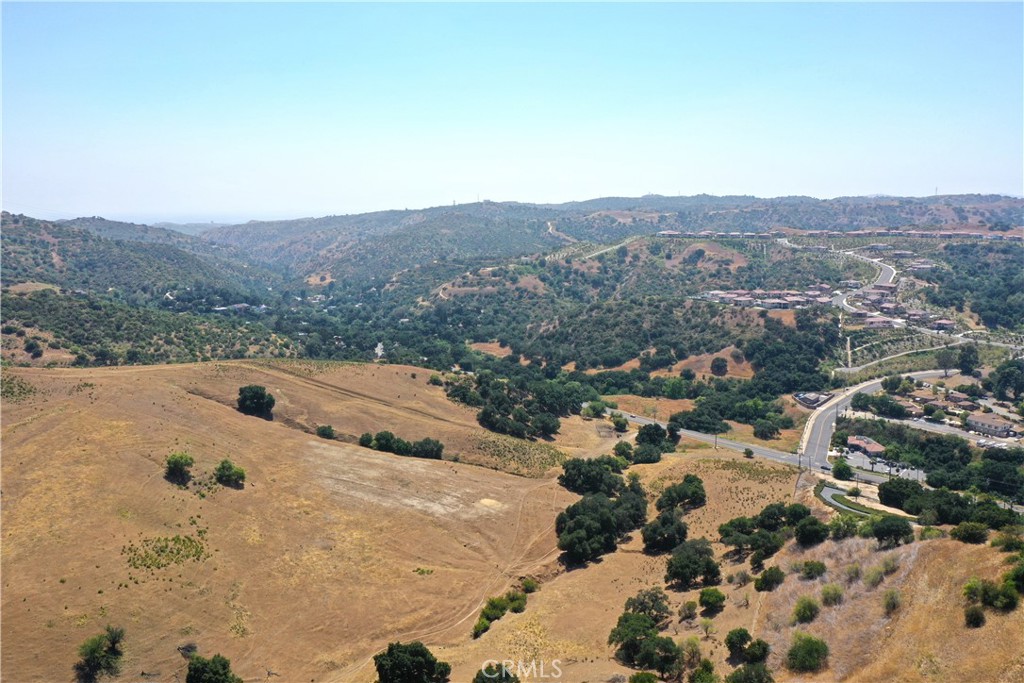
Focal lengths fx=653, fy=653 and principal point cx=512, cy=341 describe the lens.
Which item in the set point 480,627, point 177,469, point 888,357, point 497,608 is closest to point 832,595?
point 497,608

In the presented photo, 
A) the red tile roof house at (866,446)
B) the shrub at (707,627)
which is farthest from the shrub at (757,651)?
the red tile roof house at (866,446)

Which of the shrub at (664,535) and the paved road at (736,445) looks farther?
the paved road at (736,445)

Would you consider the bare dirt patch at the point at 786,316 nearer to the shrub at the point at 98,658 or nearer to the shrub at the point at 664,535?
the shrub at the point at 664,535

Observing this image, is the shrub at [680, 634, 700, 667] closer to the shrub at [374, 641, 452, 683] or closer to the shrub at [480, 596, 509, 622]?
the shrub at [374, 641, 452, 683]

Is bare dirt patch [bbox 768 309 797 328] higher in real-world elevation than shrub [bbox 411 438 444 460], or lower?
higher

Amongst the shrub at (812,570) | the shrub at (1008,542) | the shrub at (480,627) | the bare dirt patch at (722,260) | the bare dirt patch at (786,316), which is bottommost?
the shrub at (480,627)

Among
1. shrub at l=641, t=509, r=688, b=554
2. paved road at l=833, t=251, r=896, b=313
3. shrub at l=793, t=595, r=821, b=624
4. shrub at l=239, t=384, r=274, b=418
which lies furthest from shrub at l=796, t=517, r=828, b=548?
paved road at l=833, t=251, r=896, b=313
